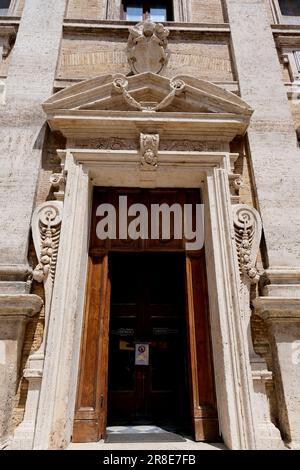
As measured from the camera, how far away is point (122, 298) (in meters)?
6.00

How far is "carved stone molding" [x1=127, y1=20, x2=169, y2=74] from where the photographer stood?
5.82 m

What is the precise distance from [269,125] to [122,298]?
3.63m

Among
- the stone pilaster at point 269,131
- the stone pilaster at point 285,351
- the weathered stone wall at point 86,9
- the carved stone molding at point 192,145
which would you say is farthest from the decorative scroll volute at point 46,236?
the weathered stone wall at point 86,9

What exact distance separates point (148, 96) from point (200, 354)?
3.84 meters

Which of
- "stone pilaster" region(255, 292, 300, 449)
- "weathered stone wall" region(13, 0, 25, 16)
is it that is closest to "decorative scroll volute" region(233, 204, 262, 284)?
"stone pilaster" region(255, 292, 300, 449)

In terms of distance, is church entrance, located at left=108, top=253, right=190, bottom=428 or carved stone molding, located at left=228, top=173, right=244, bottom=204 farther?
church entrance, located at left=108, top=253, right=190, bottom=428

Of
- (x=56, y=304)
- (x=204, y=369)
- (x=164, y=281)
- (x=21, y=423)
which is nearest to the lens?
(x=21, y=423)

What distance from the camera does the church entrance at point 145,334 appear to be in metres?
4.39

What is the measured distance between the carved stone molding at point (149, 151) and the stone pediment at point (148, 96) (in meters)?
0.52

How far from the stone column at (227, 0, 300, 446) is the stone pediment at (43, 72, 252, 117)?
0.59 metres

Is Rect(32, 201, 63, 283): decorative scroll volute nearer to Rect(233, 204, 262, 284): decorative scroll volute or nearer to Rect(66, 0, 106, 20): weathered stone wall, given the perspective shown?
Rect(233, 204, 262, 284): decorative scroll volute

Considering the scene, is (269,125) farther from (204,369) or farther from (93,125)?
(204,369)

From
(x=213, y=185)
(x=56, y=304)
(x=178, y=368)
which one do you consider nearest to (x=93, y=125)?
(x=213, y=185)

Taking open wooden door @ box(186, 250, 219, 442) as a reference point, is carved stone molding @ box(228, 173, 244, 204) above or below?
above
